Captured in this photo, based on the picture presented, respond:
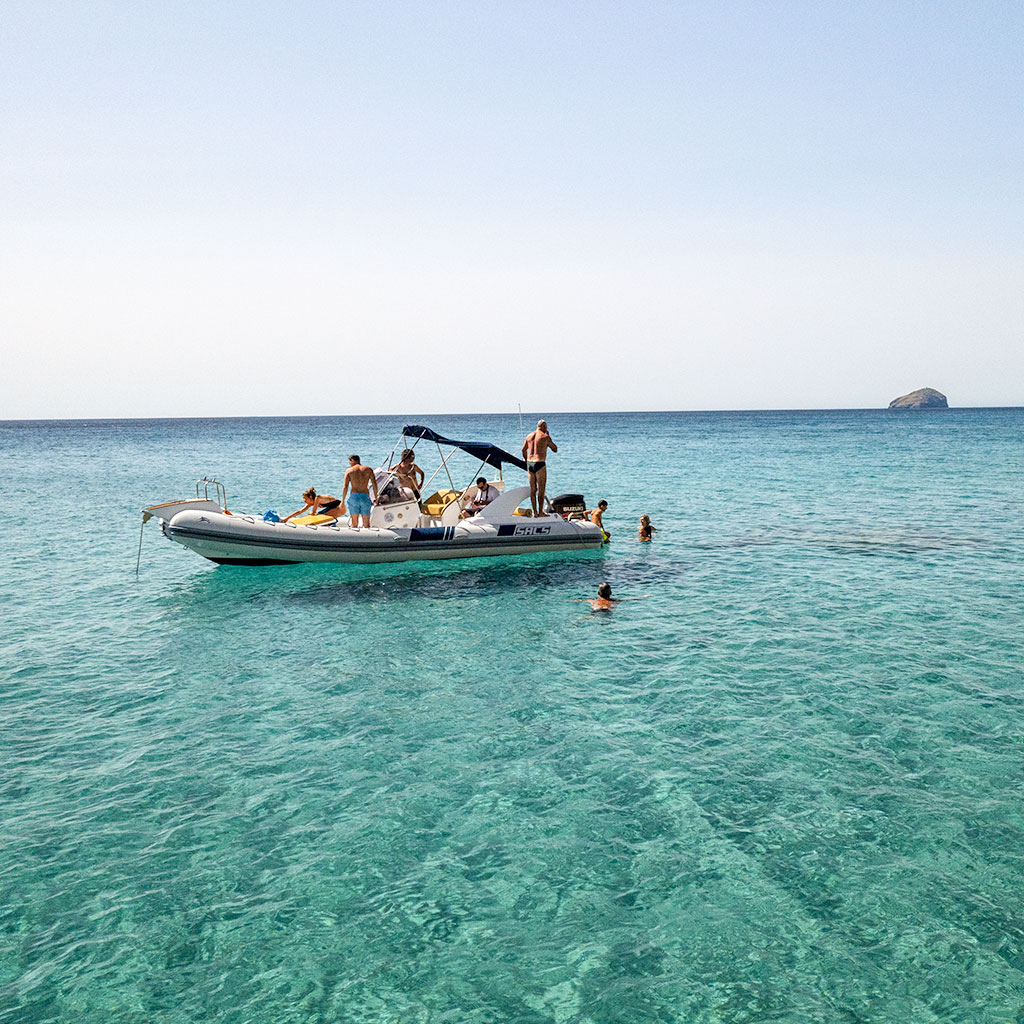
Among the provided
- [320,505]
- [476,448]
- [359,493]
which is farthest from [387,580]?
[476,448]

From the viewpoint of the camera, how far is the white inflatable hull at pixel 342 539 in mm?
15688

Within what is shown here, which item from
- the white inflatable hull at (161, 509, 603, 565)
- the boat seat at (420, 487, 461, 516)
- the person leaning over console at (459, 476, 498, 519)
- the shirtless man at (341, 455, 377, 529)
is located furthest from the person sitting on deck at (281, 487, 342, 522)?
the person leaning over console at (459, 476, 498, 519)

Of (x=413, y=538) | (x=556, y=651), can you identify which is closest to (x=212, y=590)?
(x=413, y=538)

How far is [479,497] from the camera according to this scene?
1767 cm

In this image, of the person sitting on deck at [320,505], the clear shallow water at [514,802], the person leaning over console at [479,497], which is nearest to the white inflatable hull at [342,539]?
the person leaning over console at [479,497]

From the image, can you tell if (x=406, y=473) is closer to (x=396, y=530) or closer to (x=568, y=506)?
(x=396, y=530)

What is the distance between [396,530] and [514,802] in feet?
32.9

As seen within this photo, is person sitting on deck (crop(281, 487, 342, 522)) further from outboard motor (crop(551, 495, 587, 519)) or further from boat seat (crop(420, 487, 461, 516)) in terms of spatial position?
outboard motor (crop(551, 495, 587, 519))

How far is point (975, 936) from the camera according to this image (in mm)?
5199

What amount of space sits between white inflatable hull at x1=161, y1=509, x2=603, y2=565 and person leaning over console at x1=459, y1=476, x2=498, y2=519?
11.8 inches

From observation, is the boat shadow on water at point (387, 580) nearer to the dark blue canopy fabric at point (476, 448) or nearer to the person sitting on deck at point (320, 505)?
the person sitting on deck at point (320, 505)

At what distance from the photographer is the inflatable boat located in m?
15.7

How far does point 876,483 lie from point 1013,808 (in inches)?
1242

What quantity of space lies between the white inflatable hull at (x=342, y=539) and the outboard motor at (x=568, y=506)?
889 millimetres
